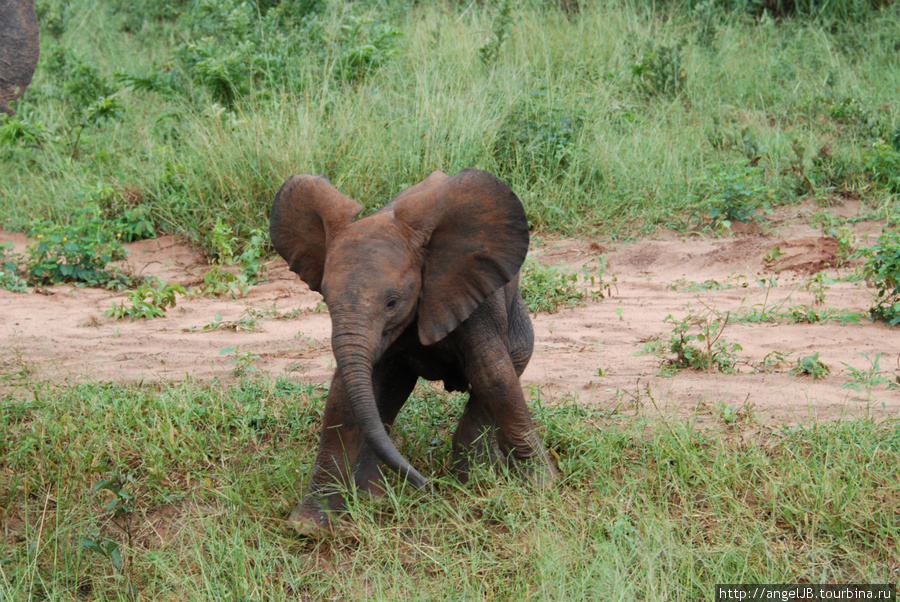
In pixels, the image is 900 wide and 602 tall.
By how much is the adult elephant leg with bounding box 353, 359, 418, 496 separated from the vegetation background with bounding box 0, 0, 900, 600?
0.68 ft

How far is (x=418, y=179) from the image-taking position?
7441 mm

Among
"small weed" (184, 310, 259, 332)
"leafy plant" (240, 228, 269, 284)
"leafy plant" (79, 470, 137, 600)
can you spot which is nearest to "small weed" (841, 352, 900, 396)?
"leafy plant" (79, 470, 137, 600)

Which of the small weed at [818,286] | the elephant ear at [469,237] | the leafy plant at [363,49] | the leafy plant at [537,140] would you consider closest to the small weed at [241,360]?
the elephant ear at [469,237]

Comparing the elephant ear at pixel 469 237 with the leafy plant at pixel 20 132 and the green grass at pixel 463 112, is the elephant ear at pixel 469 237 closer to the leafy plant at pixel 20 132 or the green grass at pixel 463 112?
the green grass at pixel 463 112

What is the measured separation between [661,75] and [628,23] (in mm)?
1348

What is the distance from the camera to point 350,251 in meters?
3.10

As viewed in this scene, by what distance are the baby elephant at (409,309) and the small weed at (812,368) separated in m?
1.61

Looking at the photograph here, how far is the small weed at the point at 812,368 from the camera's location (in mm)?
4426

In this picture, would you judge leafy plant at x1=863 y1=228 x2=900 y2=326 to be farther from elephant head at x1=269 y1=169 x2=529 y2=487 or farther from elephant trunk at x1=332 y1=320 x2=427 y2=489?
elephant trunk at x1=332 y1=320 x2=427 y2=489

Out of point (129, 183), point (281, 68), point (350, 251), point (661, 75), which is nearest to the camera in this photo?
point (350, 251)

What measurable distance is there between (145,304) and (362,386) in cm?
353

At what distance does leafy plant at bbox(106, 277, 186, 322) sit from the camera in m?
5.94

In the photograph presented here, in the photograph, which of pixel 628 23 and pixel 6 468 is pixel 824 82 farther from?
pixel 6 468

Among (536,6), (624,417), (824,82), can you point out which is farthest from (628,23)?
(624,417)
